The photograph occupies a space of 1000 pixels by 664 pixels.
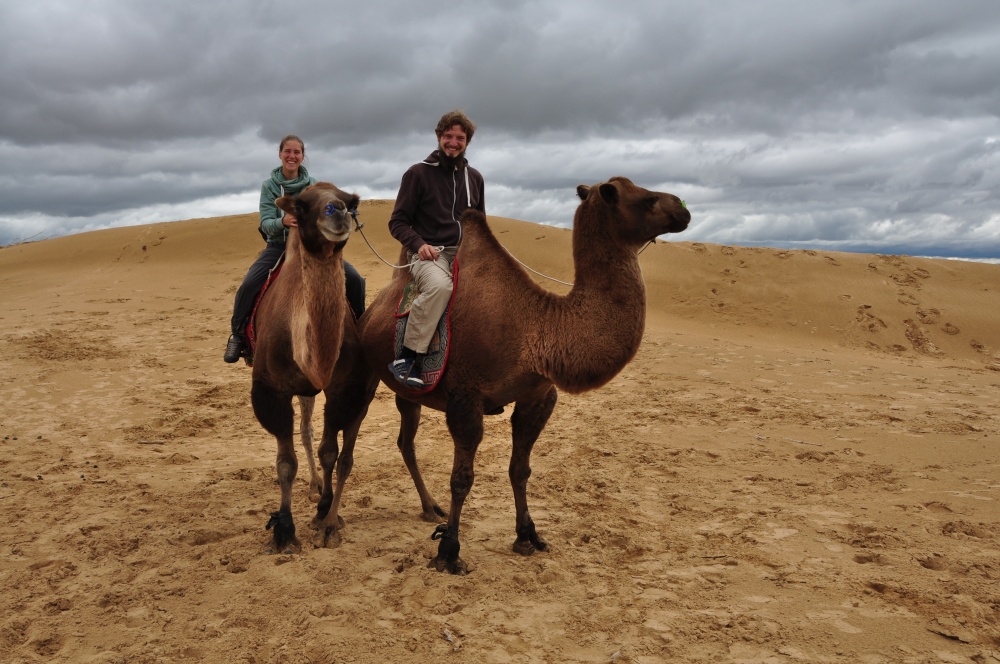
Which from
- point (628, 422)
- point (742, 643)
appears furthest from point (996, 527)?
point (628, 422)

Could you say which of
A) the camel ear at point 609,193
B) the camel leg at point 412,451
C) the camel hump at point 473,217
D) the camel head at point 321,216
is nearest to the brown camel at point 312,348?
the camel head at point 321,216

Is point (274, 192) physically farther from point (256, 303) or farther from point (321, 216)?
point (321, 216)

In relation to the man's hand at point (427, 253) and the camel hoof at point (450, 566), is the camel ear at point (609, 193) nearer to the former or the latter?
the man's hand at point (427, 253)

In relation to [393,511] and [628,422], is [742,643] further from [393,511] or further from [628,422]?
[628,422]

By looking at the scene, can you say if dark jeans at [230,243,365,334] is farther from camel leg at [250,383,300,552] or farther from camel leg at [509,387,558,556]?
camel leg at [509,387,558,556]

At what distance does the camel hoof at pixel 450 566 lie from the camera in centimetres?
450

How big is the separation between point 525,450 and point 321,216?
7.16ft

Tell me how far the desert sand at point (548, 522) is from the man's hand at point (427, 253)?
6.92 feet

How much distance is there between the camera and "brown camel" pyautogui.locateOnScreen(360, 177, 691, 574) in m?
4.37

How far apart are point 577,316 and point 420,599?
2.04 meters

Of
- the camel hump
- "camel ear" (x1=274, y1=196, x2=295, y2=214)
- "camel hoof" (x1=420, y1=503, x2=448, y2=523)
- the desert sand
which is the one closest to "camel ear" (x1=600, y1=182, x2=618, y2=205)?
the camel hump

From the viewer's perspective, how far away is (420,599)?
163 inches

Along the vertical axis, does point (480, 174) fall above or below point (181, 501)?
above

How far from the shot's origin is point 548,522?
5562 millimetres
